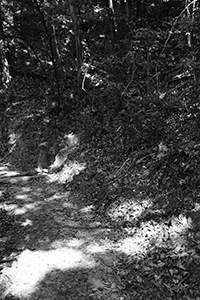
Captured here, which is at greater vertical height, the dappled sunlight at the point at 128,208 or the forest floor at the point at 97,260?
the dappled sunlight at the point at 128,208

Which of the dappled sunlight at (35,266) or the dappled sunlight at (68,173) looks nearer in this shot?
the dappled sunlight at (35,266)

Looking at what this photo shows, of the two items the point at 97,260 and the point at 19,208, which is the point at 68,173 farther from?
the point at 97,260

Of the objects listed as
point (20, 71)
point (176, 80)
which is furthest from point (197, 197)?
point (20, 71)

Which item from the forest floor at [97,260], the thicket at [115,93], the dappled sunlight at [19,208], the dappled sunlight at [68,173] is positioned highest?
the thicket at [115,93]

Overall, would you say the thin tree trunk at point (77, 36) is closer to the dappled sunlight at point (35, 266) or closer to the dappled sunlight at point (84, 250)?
the dappled sunlight at point (84, 250)

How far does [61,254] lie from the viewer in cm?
507

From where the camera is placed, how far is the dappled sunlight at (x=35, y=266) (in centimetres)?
435

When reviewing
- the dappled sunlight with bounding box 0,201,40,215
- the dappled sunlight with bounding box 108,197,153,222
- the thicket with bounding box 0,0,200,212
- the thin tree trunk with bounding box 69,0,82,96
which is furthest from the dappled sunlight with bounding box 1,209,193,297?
the thin tree trunk with bounding box 69,0,82,96

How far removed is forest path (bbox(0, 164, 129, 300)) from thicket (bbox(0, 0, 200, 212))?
902mm

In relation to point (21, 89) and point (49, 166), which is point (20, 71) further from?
point (49, 166)

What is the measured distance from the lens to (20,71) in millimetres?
16406

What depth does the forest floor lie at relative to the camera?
4086 mm

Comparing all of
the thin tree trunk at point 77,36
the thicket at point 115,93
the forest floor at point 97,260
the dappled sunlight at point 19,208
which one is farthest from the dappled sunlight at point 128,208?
the thin tree trunk at point 77,36

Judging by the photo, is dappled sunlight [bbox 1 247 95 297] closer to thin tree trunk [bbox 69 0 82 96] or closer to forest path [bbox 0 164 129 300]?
forest path [bbox 0 164 129 300]
